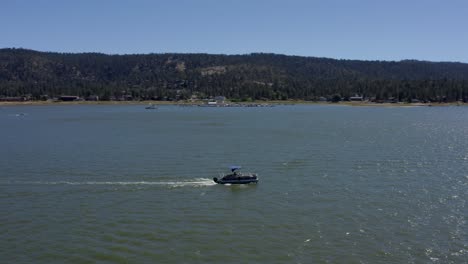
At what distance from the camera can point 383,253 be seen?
30.9 metres

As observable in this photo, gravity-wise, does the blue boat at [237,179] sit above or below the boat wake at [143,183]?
above

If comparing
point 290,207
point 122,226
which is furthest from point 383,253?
point 122,226

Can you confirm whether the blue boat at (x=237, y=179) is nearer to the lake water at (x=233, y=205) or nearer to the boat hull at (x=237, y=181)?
the boat hull at (x=237, y=181)

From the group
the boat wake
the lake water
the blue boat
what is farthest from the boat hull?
the lake water

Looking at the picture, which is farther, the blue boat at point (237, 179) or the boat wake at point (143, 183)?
the blue boat at point (237, 179)

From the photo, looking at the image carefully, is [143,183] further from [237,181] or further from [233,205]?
[233,205]

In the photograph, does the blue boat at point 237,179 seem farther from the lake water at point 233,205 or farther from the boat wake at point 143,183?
the lake water at point 233,205

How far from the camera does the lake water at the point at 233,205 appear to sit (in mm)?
31719

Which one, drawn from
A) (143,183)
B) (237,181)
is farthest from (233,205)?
(143,183)

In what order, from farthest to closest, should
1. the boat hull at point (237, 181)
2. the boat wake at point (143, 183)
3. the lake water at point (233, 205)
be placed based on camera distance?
the boat hull at point (237, 181) < the boat wake at point (143, 183) < the lake water at point (233, 205)

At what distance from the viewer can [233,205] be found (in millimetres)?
42812

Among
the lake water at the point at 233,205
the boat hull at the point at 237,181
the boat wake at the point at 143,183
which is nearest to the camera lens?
the lake water at the point at 233,205

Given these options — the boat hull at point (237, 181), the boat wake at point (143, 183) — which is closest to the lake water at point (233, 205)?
the boat wake at point (143, 183)

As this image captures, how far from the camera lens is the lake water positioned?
1249 inches
